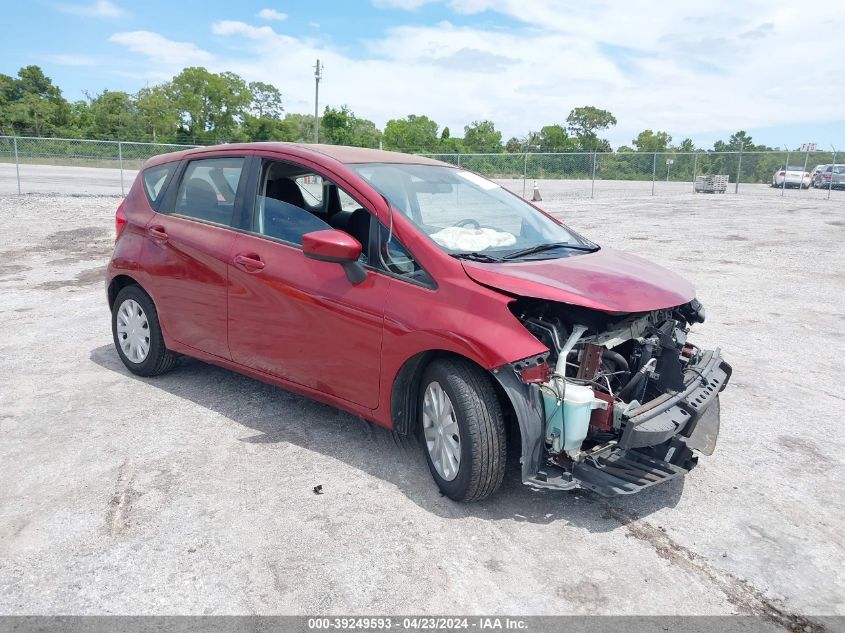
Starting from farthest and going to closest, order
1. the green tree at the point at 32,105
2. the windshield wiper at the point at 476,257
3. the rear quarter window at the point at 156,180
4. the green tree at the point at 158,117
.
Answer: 1. the green tree at the point at 158,117
2. the green tree at the point at 32,105
3. the rear quarter window at the point at 156,180
4. the windshield wiper at the point at 476,257

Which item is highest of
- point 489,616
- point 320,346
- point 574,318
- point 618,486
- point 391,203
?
point 391,203

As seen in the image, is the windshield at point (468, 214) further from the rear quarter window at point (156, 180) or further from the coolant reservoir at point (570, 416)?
the rear quarter window at point (156, 180)

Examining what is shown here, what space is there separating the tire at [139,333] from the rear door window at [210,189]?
0.75 m

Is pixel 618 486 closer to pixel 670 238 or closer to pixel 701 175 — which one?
pixel 670 238

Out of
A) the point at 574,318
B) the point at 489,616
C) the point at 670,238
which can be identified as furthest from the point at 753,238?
the point at 489,616

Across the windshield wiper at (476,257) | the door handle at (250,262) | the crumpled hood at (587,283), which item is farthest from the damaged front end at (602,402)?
the door handle at (250,262)

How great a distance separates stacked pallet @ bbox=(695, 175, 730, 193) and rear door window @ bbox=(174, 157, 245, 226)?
102 ft

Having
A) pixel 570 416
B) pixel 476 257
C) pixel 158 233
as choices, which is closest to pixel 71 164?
pixel 158 233

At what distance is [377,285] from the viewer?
149 inches

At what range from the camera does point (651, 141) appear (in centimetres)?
8138

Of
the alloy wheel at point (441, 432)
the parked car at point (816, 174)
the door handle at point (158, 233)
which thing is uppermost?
the parked car at point (816, 174)

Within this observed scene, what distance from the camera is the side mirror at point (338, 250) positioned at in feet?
12.3

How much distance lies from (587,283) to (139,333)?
11.4ft

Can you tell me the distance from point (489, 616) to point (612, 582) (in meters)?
0.59
